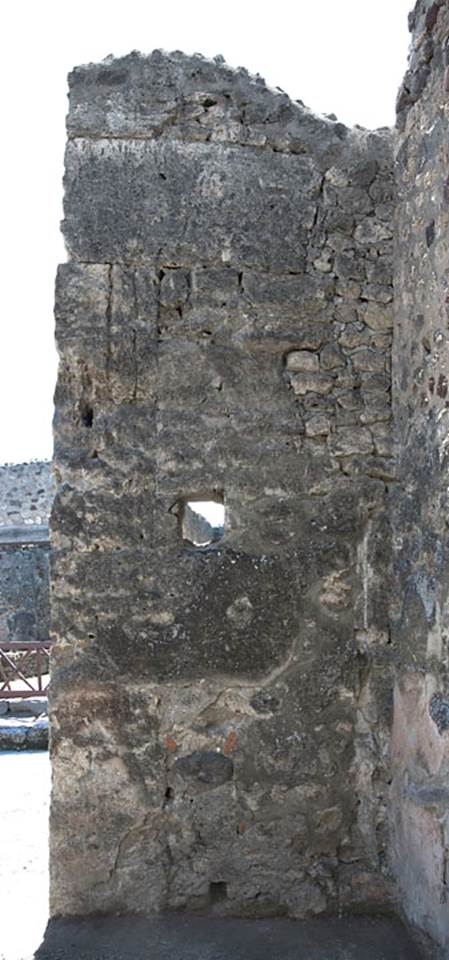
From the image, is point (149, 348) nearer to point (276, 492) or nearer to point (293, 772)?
→ point (276, 492)

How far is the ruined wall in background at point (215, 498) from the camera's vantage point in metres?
3.41

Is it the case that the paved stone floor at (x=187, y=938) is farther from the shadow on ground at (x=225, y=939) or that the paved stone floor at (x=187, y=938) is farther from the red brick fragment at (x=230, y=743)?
the red brick fragment at (x=230, y=743)

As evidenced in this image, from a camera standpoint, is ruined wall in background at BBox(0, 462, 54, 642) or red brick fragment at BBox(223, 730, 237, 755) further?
ruined wall in background at BBox(0, 462, 54, 642)

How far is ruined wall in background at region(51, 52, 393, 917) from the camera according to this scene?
11.2 feet

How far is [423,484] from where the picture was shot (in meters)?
3.30

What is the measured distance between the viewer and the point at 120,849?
3371 mm

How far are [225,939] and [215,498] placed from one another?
67.5 inches

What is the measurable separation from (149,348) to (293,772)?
6.09ft

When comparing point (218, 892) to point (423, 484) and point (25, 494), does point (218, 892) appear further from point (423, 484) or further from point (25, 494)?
point (25, 494)

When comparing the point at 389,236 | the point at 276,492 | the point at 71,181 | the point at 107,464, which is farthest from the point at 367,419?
the point at 71,181

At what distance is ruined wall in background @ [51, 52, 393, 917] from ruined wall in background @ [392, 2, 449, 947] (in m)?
0.12

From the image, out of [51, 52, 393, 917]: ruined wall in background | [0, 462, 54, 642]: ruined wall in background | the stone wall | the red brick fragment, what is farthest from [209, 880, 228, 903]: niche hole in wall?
the stone wall

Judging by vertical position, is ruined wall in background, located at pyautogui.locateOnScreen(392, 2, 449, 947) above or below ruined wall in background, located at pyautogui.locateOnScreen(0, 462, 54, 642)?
above

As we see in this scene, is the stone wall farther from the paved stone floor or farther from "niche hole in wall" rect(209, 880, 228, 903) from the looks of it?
"niche hole in wall" rect(209, 880, 228, 903)
